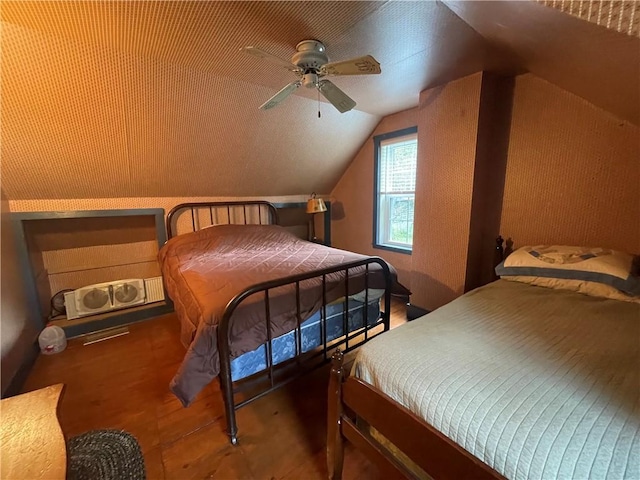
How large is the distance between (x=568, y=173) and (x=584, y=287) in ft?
3.15

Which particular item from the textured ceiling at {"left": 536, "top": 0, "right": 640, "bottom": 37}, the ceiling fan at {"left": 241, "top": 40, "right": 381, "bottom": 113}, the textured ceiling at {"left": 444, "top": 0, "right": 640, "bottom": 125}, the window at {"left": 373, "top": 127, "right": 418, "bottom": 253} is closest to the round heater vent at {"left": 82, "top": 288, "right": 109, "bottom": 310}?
the ceiling fan at {"left": 241, "top": 40, "right": 381, "bottom": 113}

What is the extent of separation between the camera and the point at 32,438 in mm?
876

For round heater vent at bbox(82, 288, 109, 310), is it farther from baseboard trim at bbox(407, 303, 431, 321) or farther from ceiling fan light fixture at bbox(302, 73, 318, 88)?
baseboard trim at bbox(407, 303, 431, 321)

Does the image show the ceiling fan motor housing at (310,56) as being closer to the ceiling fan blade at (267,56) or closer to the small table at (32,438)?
the ceiling fan blade at (267,56)

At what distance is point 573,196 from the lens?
2.09 metres

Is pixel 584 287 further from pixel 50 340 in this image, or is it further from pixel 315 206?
pixel 50 340

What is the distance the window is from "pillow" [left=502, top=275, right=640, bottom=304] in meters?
1.54

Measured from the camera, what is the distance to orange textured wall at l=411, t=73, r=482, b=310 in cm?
229

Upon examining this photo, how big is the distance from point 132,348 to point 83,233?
140 cm

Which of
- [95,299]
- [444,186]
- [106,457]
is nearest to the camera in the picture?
[106,457]

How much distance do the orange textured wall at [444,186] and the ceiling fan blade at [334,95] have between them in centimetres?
102

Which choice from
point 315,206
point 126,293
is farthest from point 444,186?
point 126,293

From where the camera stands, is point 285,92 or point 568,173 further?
point 568,173

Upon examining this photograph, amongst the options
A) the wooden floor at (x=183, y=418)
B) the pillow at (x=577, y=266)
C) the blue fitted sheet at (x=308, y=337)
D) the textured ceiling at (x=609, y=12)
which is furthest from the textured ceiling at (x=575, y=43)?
the wooden floor at (x=183, y=418)
